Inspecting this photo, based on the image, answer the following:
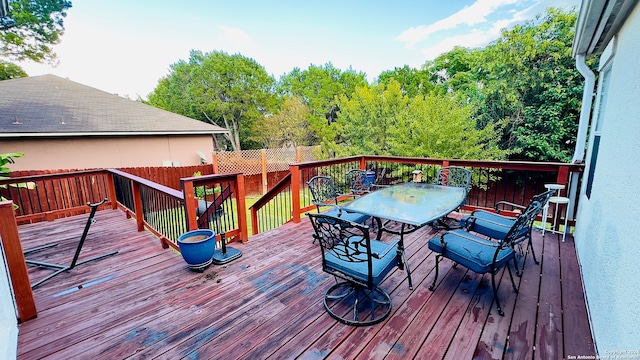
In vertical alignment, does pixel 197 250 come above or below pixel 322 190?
below

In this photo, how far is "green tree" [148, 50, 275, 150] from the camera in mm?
16391

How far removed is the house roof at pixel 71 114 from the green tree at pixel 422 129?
6.24 m

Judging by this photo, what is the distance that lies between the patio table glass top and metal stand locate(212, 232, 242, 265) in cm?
136

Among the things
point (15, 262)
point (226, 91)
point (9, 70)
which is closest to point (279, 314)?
point (15, 262)

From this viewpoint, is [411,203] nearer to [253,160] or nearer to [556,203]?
[556,203]

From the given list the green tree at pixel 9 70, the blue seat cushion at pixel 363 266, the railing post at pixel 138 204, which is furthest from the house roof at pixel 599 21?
the green tree at pixel 9 70

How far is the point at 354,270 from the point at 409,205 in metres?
1.14

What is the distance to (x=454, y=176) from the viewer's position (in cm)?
404

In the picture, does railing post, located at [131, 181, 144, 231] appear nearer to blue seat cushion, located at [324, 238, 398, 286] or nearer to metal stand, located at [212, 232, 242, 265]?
metal stand, located at [212, 232, 242, 265]

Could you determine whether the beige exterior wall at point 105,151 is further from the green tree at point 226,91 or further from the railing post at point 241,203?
the railing post at point 241,203

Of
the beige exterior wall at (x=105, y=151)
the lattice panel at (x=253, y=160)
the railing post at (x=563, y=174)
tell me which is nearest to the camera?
→ the railing post at (x=563, y=174)

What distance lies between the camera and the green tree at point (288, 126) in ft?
50.9

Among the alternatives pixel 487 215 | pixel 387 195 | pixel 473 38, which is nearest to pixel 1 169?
pixel 387 195

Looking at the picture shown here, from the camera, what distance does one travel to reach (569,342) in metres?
1.71
